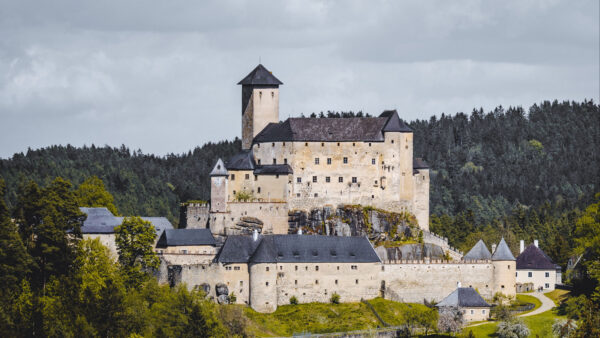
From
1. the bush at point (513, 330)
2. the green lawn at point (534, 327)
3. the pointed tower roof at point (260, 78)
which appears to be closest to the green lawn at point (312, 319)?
the green lawn at point (534, 327)

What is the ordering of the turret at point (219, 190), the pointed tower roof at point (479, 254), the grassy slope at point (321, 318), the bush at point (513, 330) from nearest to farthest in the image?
the bush at point (513, 330) → the grassy slope at point (321, 318) → the pointed tower roof at point (479, 254) → the turret at point (219, 190)

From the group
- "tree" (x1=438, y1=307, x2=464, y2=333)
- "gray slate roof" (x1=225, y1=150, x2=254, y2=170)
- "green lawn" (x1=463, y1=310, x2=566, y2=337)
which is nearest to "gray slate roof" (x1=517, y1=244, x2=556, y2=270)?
"green lawn" (x1=463, y1=310, x2=566, y2=337)

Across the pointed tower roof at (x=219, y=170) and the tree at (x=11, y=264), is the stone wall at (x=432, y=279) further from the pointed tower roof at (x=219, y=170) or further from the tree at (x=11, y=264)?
the tree at (x=11, y=264)

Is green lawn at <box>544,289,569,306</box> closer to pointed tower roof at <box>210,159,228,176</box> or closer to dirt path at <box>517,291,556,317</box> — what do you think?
dirt path at <box>517,291,556,317</box>

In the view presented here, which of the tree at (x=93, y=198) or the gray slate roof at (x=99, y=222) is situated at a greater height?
the tree at (x=93, y=198)

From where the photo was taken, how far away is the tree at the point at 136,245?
82188 millimetres

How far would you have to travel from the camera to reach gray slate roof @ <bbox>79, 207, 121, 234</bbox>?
8306 cm

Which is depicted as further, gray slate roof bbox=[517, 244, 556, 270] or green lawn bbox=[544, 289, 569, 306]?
gray slate roof bbox=[517, 244, 556, 270]

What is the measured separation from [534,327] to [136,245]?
2885 cm

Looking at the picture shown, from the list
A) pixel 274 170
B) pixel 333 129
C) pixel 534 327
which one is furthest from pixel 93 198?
pixel 534 327

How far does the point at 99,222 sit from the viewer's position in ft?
276

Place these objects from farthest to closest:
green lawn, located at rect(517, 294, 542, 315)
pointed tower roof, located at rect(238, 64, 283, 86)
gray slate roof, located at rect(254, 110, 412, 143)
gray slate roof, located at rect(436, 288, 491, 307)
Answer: pointed tower roof, located at rect(238, 64, 283, 86) → gray slate roof, located at rect(254, 110, 412, 143) → green lawn, located at rect(517, 294, 542, 315) → gray slate roof, located at rect(436, 288, 491, 307)

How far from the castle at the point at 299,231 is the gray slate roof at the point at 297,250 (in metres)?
0.09

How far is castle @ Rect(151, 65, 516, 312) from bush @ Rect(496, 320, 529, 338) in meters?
9.65
